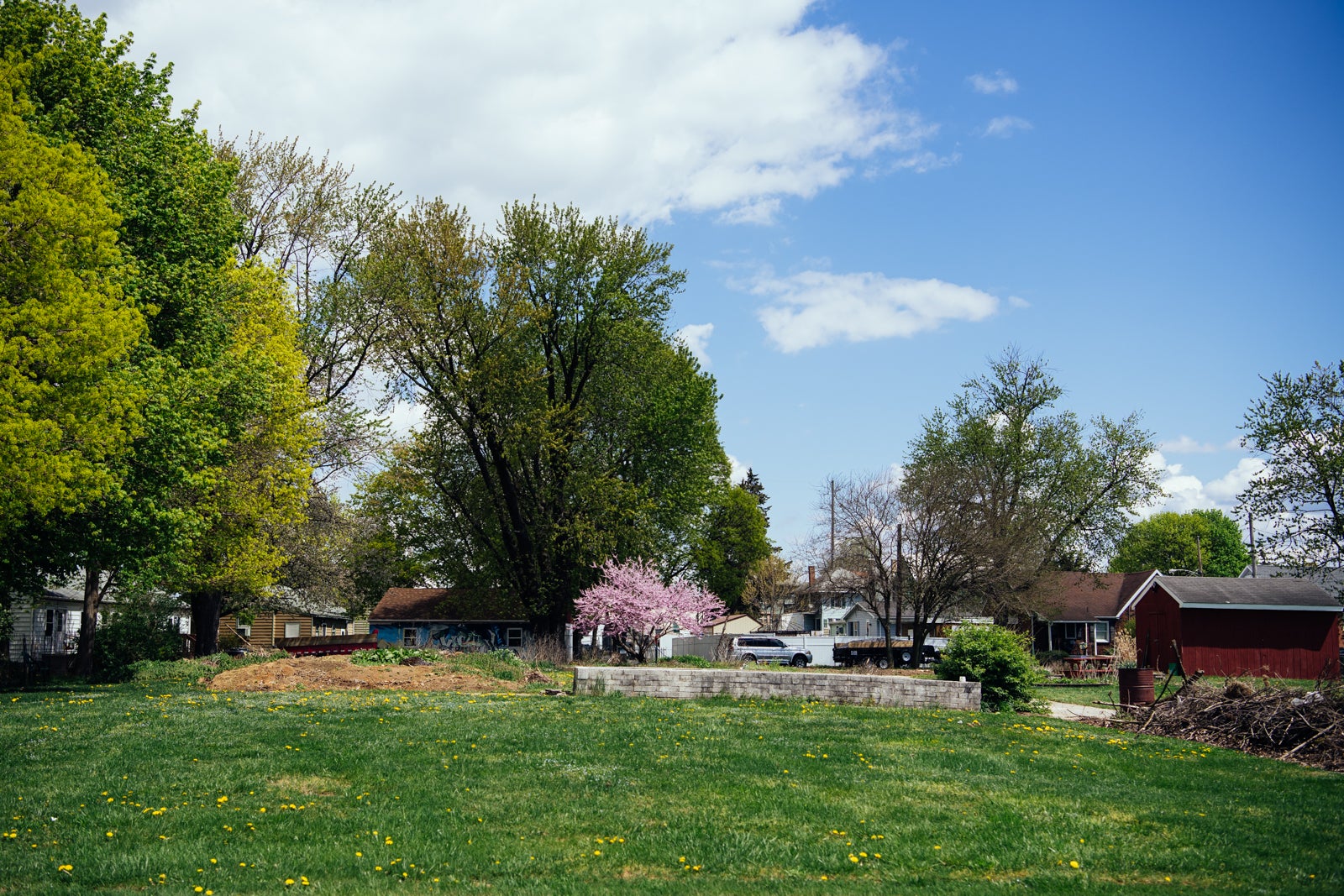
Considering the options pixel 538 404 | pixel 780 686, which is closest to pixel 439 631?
pixel 538 404

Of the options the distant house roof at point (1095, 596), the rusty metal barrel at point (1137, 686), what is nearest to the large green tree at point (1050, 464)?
the distant house roof at point (1095, 596)

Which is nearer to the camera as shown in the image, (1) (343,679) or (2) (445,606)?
(1) (343,679)

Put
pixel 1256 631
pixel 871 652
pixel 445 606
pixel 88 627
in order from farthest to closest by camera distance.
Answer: pixel 445 606, pixel 871 652, pixel 1256 631, pixel 88 627

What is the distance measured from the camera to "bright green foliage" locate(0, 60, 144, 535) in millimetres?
16500

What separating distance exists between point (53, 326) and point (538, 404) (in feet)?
73.2

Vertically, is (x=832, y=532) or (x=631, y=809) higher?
(x=832, y=532)

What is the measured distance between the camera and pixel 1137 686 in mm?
19297

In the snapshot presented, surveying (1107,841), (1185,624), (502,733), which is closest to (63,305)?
(502,733)

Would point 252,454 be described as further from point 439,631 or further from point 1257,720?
point 1257,720

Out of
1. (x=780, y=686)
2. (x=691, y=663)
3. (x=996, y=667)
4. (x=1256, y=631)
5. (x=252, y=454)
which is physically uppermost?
(x=252, y=454)

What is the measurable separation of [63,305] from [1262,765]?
20109 millimetres

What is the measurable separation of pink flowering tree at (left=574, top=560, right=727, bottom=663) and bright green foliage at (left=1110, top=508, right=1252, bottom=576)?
199ft

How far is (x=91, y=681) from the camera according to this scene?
26047 millimetres

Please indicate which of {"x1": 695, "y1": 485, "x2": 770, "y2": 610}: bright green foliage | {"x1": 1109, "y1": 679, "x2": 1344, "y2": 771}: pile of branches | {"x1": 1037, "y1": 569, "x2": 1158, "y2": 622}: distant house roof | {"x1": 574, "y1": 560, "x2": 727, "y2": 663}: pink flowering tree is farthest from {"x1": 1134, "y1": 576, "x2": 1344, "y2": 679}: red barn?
{"x1": 695, "y1": 485, "x2": 770, "y2": 610}: bright green foliage
